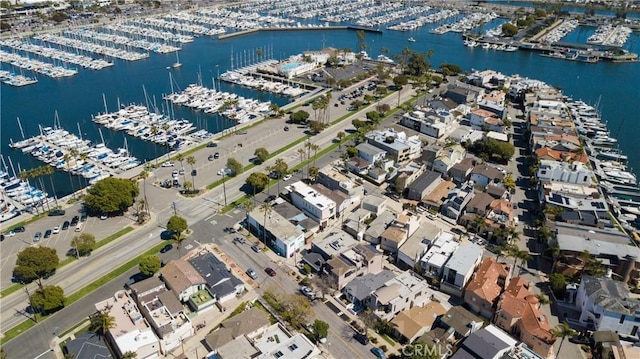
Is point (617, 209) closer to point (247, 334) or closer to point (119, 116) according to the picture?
point (247, 334)

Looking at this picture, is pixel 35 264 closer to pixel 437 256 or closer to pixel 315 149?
pixel 315 149

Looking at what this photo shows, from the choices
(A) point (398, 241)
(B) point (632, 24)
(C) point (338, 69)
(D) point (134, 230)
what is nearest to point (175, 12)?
(C) point (338, 69)

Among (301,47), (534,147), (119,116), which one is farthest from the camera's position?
(301,47)

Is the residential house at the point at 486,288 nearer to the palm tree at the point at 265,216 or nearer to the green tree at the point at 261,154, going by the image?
the palm tree at the point at 265,216

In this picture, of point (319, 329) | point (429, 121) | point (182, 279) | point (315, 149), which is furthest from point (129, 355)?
point (429, 121)

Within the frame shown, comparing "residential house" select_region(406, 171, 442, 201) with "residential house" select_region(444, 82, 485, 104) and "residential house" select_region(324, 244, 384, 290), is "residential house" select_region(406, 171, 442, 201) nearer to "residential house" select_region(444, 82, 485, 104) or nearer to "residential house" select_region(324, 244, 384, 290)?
"residential house" select_region(324, 244, 384, 290)

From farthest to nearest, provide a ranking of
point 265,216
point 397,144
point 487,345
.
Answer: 1. point 397,144
2. point 265,216
3. point 487,345
